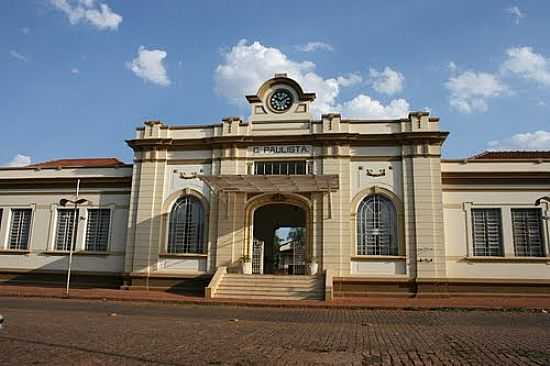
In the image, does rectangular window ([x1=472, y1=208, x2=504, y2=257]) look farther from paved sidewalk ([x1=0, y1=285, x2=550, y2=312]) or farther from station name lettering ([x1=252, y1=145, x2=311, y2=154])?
station name lettering ([x1=252, y1=145, x2=311, y2=154])

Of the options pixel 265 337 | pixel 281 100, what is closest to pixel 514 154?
pixel 281 100

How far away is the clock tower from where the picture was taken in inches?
810

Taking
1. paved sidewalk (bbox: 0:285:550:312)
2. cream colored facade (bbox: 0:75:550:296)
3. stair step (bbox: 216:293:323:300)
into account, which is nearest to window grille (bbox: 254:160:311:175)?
cream colored facade (bbox: 0:75:550:296)

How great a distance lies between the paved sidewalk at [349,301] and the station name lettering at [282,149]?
6.52m

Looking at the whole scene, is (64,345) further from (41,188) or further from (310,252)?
(41,188)

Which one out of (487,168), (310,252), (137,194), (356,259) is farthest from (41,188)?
(487,168)

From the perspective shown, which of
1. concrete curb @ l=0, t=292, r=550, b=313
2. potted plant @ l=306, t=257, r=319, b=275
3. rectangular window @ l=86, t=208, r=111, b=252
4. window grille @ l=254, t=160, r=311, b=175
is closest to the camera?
concrete curb @ l=0, t=292, r=550, b=313

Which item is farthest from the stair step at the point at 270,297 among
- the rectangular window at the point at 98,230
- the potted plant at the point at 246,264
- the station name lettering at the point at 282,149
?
the rectangular window at the point at 98,230

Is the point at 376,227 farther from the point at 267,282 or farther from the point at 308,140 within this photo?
the point at 267,282

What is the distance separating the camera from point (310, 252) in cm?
1898

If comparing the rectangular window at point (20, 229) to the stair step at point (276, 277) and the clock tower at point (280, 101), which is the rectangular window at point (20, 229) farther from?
the clock tower at point (280, 101)

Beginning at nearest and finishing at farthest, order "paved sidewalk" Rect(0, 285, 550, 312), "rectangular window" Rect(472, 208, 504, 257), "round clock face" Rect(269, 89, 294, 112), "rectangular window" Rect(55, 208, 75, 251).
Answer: "paved sidewalk" Rect(0, 285, 550, 312), "rectangular window" Rect(472, 208, 504, 257), "round clock face" Rect(269, 89, 294, 112), "rectangular window" Rect(55, 208, 75, 251)

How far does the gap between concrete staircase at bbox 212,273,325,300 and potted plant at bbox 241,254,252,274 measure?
609 mm

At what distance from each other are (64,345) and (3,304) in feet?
27.8
